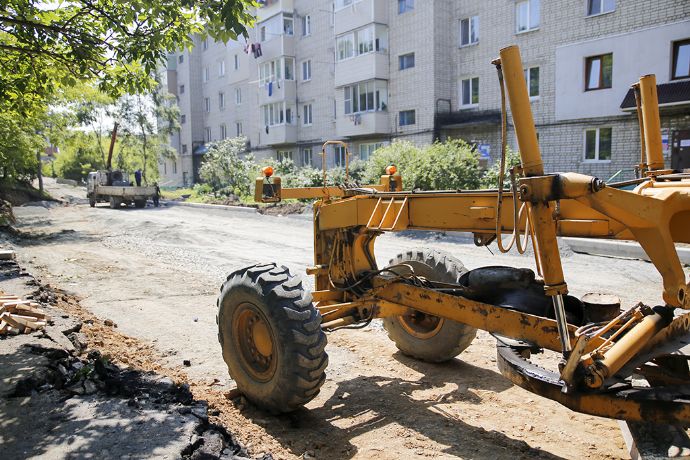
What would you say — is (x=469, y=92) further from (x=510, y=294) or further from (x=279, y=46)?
(x=510, y=294)

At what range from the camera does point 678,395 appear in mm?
2934

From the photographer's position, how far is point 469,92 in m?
27.7

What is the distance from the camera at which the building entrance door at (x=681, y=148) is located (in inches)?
775

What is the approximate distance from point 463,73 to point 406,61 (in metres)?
3.67

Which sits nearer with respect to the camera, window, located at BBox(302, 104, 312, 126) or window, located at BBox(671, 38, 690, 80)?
window, located at BBox(671, 38, 690, 80)

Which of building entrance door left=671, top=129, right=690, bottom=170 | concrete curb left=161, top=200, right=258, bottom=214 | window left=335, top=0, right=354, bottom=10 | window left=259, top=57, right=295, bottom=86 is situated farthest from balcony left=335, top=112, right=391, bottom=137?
building entrance door left=671, top=129, right=690, bottom=170

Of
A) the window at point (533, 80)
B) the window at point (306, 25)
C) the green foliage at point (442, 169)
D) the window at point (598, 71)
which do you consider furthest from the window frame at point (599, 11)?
the window at point (306, 25)

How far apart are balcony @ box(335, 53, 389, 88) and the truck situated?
12482mm

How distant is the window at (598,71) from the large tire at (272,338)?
70.4ft

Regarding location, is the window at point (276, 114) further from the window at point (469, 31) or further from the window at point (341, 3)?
the window at point (469, 31)

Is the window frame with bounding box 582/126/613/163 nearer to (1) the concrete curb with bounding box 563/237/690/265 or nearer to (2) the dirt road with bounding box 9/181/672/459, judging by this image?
(1) the concrete curb with bounding box 563/237/690/265

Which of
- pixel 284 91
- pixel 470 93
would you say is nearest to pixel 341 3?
pixel 284 91

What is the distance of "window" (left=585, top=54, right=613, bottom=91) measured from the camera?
870 inches

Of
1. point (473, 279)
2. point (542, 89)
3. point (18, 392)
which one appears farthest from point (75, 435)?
point (542, 89)
